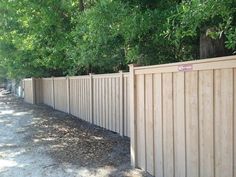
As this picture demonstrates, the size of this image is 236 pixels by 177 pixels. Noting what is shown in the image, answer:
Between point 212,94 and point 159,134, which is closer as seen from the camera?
point 212,94

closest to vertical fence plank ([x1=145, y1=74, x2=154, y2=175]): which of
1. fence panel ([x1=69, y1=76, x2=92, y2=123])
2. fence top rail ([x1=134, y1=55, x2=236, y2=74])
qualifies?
fence top rail ([x1=134, y1=55, x2=236, y2=74])

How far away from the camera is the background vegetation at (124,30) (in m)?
3.75

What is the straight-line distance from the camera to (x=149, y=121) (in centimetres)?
559

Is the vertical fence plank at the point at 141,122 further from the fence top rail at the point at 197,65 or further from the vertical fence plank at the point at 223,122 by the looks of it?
the vertical fence plank at the point at 223,122

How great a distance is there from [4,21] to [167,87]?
12916 mm

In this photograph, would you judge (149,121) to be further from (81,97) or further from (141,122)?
(81,97)

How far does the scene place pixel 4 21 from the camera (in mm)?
16047

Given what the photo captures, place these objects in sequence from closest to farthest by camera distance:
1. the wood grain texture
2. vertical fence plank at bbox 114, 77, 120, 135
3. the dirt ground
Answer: the wood grain texture
the dirt ground
vertical fence plank at bbox 114, 77, 120, 135

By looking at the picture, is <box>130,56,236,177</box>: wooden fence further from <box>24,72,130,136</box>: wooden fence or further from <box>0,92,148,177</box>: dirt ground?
<box>24,72,130,136</box>: wooden fence

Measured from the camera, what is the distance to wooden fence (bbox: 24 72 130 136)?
879 centimetres

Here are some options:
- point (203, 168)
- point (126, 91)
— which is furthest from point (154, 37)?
point (126, 91)

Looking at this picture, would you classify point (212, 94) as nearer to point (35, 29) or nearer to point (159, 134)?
point (159, 134)

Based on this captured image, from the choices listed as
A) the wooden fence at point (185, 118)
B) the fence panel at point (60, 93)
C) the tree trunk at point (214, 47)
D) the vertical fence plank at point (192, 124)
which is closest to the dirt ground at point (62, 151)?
the wooden fence at point (185, 118)

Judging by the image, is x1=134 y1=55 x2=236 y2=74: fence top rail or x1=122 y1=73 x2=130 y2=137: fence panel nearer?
x1=134 y1=55 x2=236 y2=74: fence top rail
